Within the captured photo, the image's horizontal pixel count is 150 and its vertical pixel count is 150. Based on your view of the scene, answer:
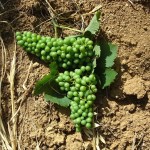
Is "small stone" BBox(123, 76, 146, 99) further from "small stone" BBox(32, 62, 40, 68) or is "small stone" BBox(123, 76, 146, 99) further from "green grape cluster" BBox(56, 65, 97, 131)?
"small stone" BBox(32, 62, 40, 68)

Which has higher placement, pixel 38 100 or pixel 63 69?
pixel 63 69

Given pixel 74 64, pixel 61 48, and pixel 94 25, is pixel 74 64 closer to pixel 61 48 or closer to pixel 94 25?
pixel 61 48

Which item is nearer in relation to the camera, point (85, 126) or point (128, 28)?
point (85, 126)

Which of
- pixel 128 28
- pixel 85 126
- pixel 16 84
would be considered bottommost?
pixel 85 126

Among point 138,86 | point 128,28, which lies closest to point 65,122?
point 138,86

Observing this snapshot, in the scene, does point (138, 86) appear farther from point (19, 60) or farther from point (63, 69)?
point (19, 60)
